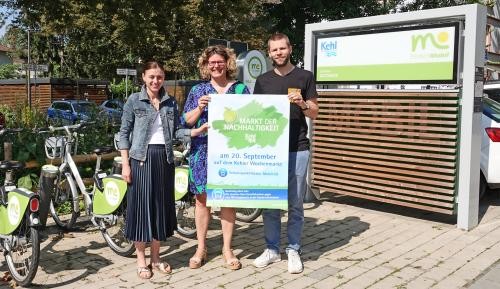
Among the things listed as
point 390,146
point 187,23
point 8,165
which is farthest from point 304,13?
point 8,165

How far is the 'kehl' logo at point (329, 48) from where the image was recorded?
281 inches

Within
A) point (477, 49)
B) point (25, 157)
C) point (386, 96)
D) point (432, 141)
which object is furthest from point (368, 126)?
point (25, 157)

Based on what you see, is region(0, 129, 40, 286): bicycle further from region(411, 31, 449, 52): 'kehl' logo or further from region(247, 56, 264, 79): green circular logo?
region(411, 31, 449, 52): 'kehl' logo

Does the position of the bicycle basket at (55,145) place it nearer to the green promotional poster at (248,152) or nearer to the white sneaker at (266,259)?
the green promotional poster at (248,152)

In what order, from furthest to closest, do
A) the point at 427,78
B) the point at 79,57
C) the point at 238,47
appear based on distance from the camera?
the point at 79,57 → the point at 238,47 → the point at 427,78

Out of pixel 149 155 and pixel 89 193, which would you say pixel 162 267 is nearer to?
pixel 149 155

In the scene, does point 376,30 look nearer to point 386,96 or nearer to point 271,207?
point 386,96

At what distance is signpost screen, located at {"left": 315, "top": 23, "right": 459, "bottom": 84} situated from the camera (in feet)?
19.5

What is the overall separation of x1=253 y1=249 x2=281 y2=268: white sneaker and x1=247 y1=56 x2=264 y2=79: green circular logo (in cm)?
306

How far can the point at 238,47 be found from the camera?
8109mm

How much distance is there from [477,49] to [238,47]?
3.57 meters

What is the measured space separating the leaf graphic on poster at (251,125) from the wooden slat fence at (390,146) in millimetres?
2562

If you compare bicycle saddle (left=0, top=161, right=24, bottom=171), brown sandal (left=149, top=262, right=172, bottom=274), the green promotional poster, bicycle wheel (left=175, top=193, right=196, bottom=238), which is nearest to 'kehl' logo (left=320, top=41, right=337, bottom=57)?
bicycle wheel (left=175, top=193, right=196, bottom=238)

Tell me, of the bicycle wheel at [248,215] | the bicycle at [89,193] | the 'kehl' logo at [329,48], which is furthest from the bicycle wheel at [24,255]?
the 'kehl' logo at [329,48]
